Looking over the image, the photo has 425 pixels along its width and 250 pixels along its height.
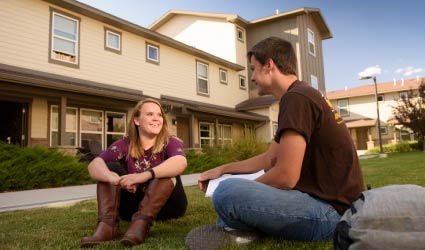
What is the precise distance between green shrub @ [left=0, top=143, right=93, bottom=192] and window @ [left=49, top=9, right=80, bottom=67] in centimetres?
427

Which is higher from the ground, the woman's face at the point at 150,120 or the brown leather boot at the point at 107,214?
the woman's face at the point at 150,120

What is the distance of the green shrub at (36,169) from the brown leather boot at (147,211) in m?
5.38

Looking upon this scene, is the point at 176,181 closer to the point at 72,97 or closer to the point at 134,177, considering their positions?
the point at 134,177

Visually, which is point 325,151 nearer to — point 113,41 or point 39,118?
point 39,118

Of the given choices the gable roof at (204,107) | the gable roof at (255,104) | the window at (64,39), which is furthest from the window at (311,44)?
the window at (64,39)

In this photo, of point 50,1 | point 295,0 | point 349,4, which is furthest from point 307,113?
point 295,0

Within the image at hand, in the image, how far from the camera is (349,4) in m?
11.1

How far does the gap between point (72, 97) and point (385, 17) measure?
35.6 feet

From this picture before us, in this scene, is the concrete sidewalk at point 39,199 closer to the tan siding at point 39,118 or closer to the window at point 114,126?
the tan siding at point 39,118

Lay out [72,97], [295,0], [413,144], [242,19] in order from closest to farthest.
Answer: [72,97] < [295,0] < [242,19] < [413,144]

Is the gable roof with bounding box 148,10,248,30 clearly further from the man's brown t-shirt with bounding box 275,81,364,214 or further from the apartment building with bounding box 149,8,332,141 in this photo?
the man's brown t-shirt with bounding box 275,81,364,214

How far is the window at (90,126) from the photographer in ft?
39.2

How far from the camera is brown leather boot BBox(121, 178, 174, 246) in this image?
255 cm

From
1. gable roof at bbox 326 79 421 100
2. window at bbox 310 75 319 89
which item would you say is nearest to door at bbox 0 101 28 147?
window at bbox 310 75 319 89
